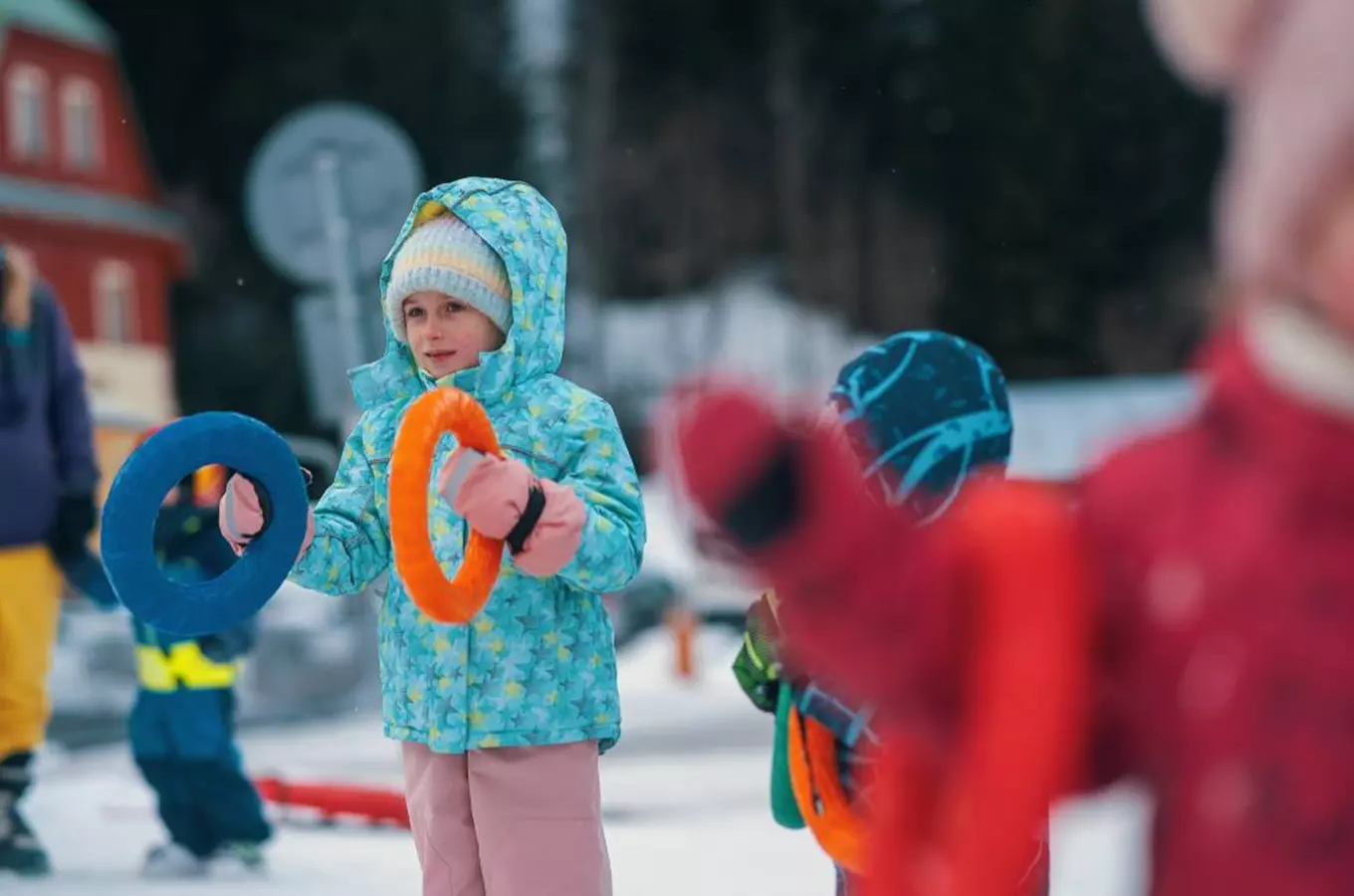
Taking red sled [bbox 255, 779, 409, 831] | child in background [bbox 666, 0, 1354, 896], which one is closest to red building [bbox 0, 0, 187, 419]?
red sled [bbox 255, 779, 409, 831]

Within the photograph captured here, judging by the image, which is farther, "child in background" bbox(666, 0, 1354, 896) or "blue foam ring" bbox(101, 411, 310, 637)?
"blue foam ring" bbox(101, 411, 310, 637)

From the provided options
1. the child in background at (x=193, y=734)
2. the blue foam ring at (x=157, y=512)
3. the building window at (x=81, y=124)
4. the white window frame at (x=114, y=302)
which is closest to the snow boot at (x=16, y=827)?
the child in background at (x=193, y=734)

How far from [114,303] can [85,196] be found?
0.97 meters

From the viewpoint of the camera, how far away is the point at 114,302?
51.3ft

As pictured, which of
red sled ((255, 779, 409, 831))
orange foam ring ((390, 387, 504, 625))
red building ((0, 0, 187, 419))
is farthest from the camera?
red building ((0, 0, 187, 419))

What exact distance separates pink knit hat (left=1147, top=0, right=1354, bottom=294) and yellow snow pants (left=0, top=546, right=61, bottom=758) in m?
4.10

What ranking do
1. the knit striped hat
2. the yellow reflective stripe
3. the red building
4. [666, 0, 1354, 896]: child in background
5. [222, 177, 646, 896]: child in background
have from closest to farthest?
[666, 0, 1354, 896]: child in background → [222, 177, 646, 896]: child in background → the knit striped hat → the yellow reflective stripe → the red building

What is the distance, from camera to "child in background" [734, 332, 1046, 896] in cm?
250

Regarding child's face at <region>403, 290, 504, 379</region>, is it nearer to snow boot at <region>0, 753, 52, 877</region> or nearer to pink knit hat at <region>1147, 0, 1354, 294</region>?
pink knit hat at <region>1147, 0, 1354, 294</region>

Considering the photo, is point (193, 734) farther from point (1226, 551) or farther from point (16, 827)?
point (1226, 551)

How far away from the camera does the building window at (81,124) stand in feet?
50.2

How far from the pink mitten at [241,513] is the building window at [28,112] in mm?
12948

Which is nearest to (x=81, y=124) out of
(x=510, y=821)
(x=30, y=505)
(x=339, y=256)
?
(x=339, y=256)

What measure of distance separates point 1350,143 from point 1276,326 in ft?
0.39
